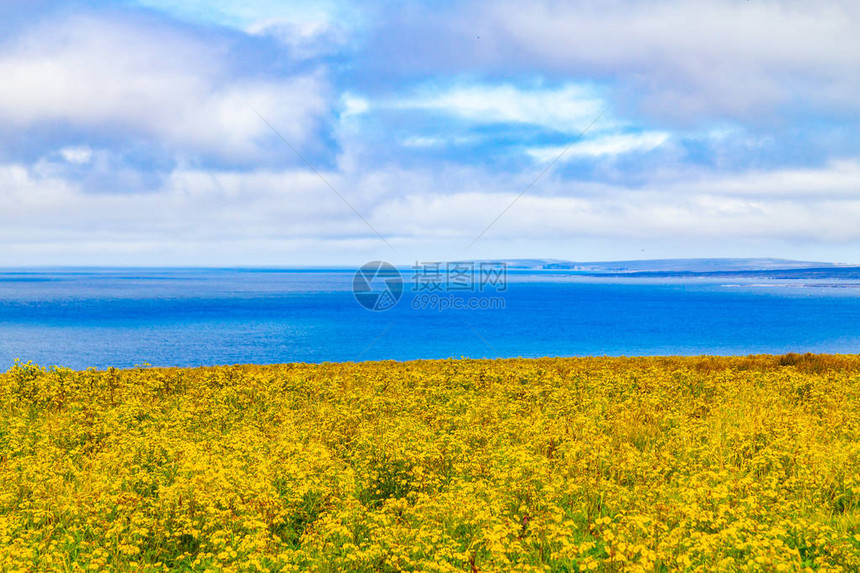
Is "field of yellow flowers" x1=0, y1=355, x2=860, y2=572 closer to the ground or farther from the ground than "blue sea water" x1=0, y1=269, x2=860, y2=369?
farther from the ground

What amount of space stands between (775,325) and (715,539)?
124m

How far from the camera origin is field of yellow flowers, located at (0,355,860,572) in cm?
699

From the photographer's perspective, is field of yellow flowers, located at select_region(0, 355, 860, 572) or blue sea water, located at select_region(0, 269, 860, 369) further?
blue sea water, located at select_region(0, 269, 860, 369)

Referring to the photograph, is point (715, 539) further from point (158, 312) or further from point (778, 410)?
point (158, 312)

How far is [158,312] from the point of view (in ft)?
437

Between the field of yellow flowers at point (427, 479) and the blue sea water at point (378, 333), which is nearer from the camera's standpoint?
the field of yellow flowers at point (427, 479)

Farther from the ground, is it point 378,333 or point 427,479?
point 427,479

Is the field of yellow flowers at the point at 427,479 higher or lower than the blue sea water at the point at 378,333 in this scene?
higher

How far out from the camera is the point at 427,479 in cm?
965

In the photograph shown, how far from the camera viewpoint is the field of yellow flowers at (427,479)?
22.9 ft

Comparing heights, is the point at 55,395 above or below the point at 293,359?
above

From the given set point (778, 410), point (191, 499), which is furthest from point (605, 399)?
point (191, 499)

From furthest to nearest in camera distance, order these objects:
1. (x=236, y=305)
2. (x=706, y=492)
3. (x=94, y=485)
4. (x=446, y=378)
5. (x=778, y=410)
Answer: (x=236, y=305), (x=446, y=378), (x=778, y=410), (x=94, y=485), (x=706, y=492)

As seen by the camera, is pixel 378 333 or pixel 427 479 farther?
pixel 378 333
